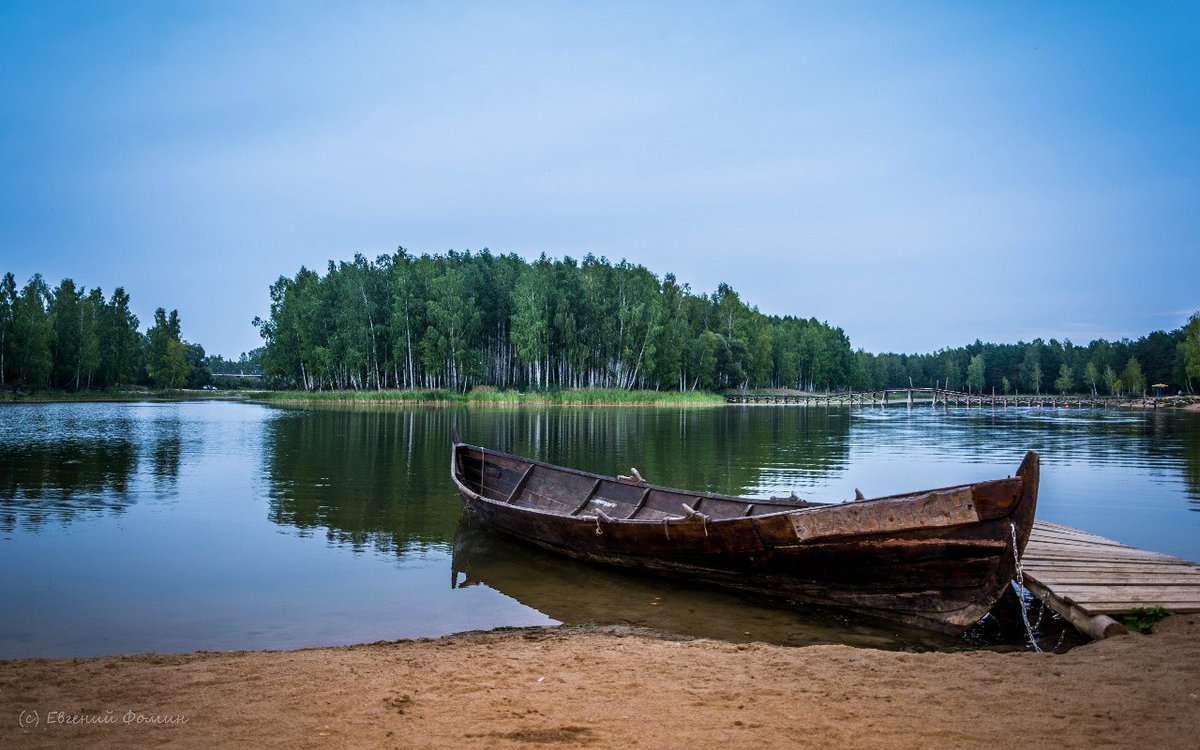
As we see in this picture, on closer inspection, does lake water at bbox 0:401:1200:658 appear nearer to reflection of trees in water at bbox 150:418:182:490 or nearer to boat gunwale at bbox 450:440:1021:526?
reflection of trees in water at bbox 150:418:182:490

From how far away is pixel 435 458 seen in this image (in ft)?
79.0

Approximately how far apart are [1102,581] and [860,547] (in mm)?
2580

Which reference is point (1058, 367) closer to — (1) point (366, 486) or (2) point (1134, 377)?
(2) point (1134, 377)

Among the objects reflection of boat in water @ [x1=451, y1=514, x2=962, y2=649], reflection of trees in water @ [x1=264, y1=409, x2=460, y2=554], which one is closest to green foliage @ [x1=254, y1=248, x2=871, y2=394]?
reflection of trees in water @ [x1=264, y1=409, x2=460, y2=554]

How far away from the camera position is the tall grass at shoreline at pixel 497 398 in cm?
6369

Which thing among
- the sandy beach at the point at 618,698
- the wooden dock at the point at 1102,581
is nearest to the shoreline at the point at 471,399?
the wooden dock at the point at 1102,581

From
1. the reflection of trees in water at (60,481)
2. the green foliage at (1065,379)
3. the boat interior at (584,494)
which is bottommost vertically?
the reflection of trees in water at (60,481)

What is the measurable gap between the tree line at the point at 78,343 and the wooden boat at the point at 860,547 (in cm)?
7727

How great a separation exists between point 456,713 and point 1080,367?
17216 centimetres

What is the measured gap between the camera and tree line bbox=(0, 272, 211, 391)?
6825cm

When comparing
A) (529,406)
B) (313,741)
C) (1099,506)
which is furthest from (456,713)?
(529,406)

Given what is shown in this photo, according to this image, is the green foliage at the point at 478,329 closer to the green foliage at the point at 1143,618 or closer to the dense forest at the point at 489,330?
the dense forest at the point at 489,330

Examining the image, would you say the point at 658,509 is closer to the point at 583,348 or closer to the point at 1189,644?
the point at 1189,644

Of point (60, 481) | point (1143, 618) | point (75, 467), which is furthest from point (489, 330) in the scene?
point (1143, 618)
